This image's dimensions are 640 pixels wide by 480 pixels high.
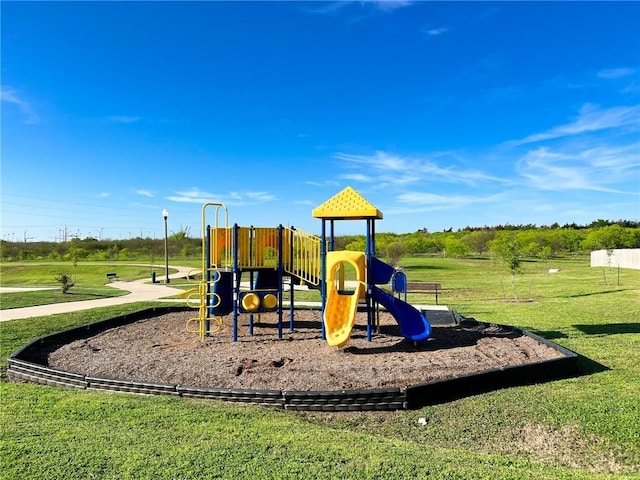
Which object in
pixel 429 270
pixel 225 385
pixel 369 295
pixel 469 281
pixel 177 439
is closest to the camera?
pixel 177 439

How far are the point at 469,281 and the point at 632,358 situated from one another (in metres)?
19.3

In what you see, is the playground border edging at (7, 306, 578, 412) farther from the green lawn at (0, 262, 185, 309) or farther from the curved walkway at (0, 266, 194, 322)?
the green lawn at (0, 262, 185, 309)

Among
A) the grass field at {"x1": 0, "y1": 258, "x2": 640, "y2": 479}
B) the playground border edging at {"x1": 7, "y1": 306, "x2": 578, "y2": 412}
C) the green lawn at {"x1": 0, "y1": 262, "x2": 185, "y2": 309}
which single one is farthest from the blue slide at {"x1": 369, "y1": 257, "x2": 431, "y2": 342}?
the green lawn at {"x1": 0, "y1": 262, "x2": 185, "y2": 309}

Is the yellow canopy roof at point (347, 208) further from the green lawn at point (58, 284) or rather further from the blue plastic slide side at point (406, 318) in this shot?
the green lawn at point (58, 284)

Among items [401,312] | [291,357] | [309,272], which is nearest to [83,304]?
[309,272]

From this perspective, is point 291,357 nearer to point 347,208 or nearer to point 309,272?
point 309,272

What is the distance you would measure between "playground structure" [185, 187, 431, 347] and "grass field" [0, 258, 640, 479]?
10.8 feet

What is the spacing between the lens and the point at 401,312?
31.4ft

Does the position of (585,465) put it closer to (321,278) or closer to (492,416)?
(492,416)

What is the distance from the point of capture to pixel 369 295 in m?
9.62

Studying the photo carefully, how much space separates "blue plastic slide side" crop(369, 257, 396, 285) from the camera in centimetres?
963

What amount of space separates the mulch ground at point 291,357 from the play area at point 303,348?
0.07 feet

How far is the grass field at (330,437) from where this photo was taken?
A: 13.6 ft

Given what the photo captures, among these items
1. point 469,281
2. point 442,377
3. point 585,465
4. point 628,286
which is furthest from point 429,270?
point 585,465
